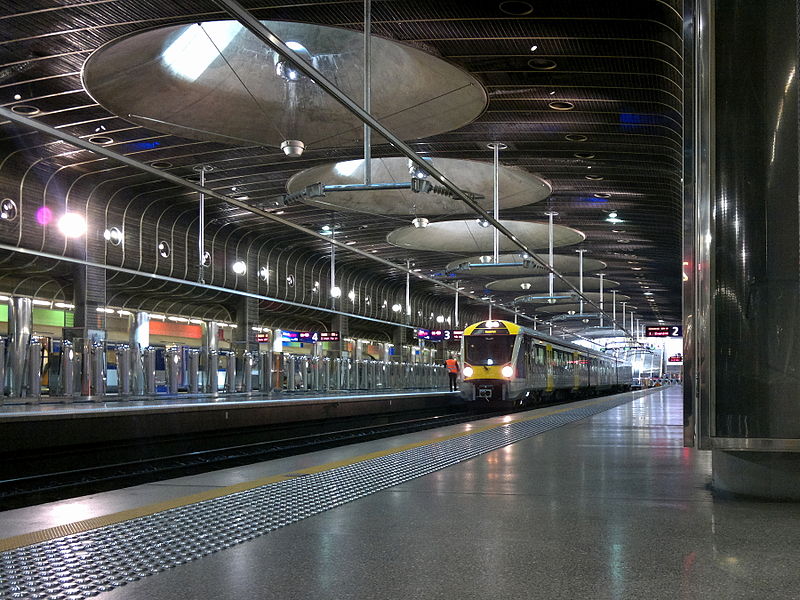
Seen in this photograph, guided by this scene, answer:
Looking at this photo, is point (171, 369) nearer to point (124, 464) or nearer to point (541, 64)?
point (124, 464)

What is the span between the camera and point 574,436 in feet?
38.9

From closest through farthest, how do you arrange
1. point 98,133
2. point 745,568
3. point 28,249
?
point 745,568, point 98,133, point 28,249

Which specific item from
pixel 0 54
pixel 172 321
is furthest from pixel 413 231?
pixel 0 54

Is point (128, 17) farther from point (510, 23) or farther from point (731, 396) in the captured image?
point (731, 396)

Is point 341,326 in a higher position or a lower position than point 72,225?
lower

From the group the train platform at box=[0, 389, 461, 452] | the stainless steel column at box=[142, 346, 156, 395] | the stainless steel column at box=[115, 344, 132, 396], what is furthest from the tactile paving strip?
the stainless steel column at box=[142, 346, 156, 395]

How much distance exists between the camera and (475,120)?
18.9 meters

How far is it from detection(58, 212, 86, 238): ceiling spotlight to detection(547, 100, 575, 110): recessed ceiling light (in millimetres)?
13671

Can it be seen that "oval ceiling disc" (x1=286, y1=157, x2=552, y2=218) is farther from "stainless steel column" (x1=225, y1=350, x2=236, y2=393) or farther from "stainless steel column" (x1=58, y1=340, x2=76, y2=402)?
"stainless steel column" (x1=58, y1=340, x2=76, y2=402)

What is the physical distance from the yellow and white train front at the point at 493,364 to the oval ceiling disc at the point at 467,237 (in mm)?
5809

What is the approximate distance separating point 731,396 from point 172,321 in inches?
1279

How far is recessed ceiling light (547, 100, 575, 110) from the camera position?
17547 mm

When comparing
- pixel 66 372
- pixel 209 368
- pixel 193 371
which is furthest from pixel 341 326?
pixel 66 372

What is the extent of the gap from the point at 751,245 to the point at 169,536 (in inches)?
146
